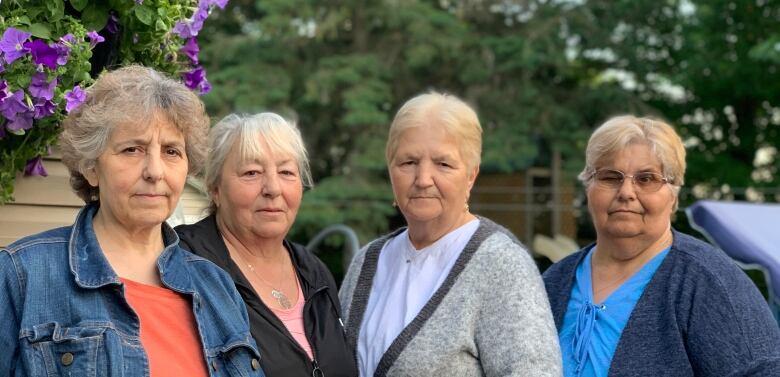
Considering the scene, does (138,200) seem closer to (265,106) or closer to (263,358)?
(263,358)

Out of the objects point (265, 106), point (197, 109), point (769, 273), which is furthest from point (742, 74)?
point (197, 109)

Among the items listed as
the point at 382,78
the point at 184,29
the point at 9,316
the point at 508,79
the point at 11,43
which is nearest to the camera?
the point at 9,316

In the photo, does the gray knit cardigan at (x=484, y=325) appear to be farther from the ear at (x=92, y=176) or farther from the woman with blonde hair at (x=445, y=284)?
the ear at (x=92, y=176)

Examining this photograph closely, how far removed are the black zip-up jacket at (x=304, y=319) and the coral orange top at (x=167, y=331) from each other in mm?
247

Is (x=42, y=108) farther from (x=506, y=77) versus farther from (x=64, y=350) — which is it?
(x=506, y=77)

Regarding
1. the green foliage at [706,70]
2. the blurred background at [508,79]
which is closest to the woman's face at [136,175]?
the blurred background at [508,79]

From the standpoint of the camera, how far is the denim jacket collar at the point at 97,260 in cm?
203

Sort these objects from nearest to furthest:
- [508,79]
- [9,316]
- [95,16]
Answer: [9,316]
[95,16]
[508,79]

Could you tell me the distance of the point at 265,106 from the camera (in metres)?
15.4

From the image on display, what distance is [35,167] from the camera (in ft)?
7.85

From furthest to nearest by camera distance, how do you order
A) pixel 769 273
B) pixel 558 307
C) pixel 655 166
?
1. pixel 769 273
2. pixel 558 307
3. pixel 655 166

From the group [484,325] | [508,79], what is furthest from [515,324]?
[508,79]

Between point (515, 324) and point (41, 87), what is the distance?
139cm

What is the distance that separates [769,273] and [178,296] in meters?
3.28
